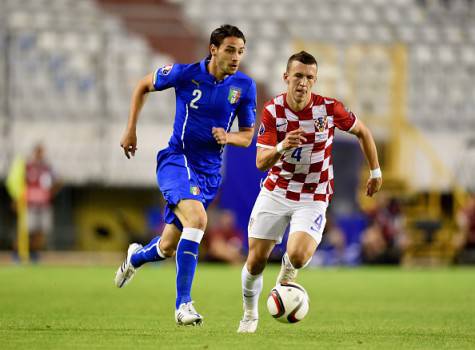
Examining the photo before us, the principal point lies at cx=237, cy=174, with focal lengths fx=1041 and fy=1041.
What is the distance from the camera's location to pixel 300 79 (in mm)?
7328

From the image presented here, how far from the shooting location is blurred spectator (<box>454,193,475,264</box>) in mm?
19484

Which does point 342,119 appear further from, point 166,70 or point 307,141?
point 166,70

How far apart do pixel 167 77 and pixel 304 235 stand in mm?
1674

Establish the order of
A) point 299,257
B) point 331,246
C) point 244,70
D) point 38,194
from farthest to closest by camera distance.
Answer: point 244,70, point 331,246, point 38,194, point 299,257

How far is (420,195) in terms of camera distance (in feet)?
71.3

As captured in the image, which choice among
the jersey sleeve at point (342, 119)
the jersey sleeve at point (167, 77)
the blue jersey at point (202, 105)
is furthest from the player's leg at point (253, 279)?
the jersey sleeve at point (167, 77)

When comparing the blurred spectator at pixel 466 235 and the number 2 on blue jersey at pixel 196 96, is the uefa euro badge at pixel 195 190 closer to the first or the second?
the number 2 on blue jersey at pixel 196 96

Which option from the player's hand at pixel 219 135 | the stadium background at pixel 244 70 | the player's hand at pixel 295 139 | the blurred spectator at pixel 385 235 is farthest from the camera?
the stadium background at pixel 244 70

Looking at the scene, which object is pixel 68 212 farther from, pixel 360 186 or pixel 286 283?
pixel 286 283

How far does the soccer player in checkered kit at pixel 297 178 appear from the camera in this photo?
291 inches

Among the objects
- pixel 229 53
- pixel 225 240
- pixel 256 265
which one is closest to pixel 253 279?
pixel 256 265

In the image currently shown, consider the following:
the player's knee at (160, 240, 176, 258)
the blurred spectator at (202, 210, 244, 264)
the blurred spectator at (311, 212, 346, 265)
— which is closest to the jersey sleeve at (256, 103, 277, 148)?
the player's knee at (160, 240, 176, 258)

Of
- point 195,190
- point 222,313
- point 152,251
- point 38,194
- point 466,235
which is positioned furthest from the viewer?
point 466,235

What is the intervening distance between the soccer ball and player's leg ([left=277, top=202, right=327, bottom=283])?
0.34 m
